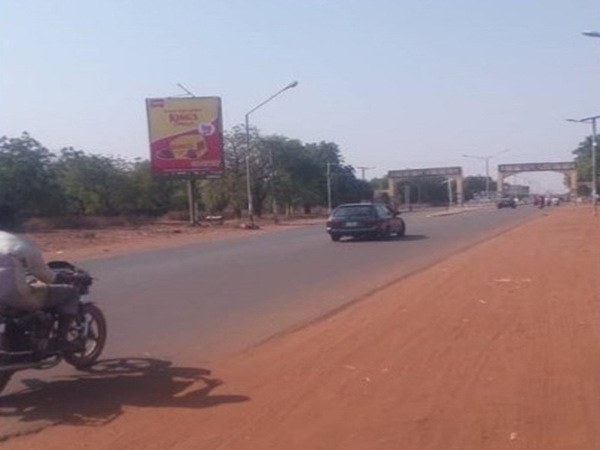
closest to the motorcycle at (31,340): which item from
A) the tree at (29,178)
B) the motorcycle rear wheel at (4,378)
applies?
the motorcycle rear wheel at (4,378)

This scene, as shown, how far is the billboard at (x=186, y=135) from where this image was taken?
48.8 meters

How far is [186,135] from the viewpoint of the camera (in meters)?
49.6

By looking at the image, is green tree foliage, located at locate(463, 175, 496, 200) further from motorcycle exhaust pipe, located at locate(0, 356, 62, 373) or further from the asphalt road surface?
motorcycle exhaust pipe, located at locate(0, 356, 62, 373)

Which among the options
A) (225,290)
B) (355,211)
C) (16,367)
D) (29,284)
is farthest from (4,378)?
(355,211)

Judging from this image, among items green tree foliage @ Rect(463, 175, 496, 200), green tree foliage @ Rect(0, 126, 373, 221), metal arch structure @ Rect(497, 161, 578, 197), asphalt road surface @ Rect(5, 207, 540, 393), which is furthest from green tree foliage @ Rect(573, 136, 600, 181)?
green tree foliage @ Rect(463, 175, 496, 200)

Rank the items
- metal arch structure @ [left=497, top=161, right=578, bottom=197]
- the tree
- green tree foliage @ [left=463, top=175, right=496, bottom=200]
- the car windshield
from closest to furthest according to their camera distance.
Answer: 1. the car windshield
2. the tree
3. metal arch structure @ [left=497, top=161, right=578, bottom=197]
4. green tree foliage @ [left=463, top=175, right=496, bottom=200]

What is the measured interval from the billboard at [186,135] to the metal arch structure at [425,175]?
72735mm

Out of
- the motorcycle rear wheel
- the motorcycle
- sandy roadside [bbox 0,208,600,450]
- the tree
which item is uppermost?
the tree

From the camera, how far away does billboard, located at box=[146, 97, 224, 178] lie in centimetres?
4884

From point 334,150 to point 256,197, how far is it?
21.0 meters

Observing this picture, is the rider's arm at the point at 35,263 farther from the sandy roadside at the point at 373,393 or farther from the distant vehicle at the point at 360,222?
the distant vehicle at the point at 360,222

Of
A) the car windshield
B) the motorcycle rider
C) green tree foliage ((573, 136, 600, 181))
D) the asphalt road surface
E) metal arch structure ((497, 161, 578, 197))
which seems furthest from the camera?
metal arch structure ((497, 161, 578, 197))

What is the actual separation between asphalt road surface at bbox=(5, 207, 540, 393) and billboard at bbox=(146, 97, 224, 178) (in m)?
23.4

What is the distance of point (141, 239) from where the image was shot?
125 ft
